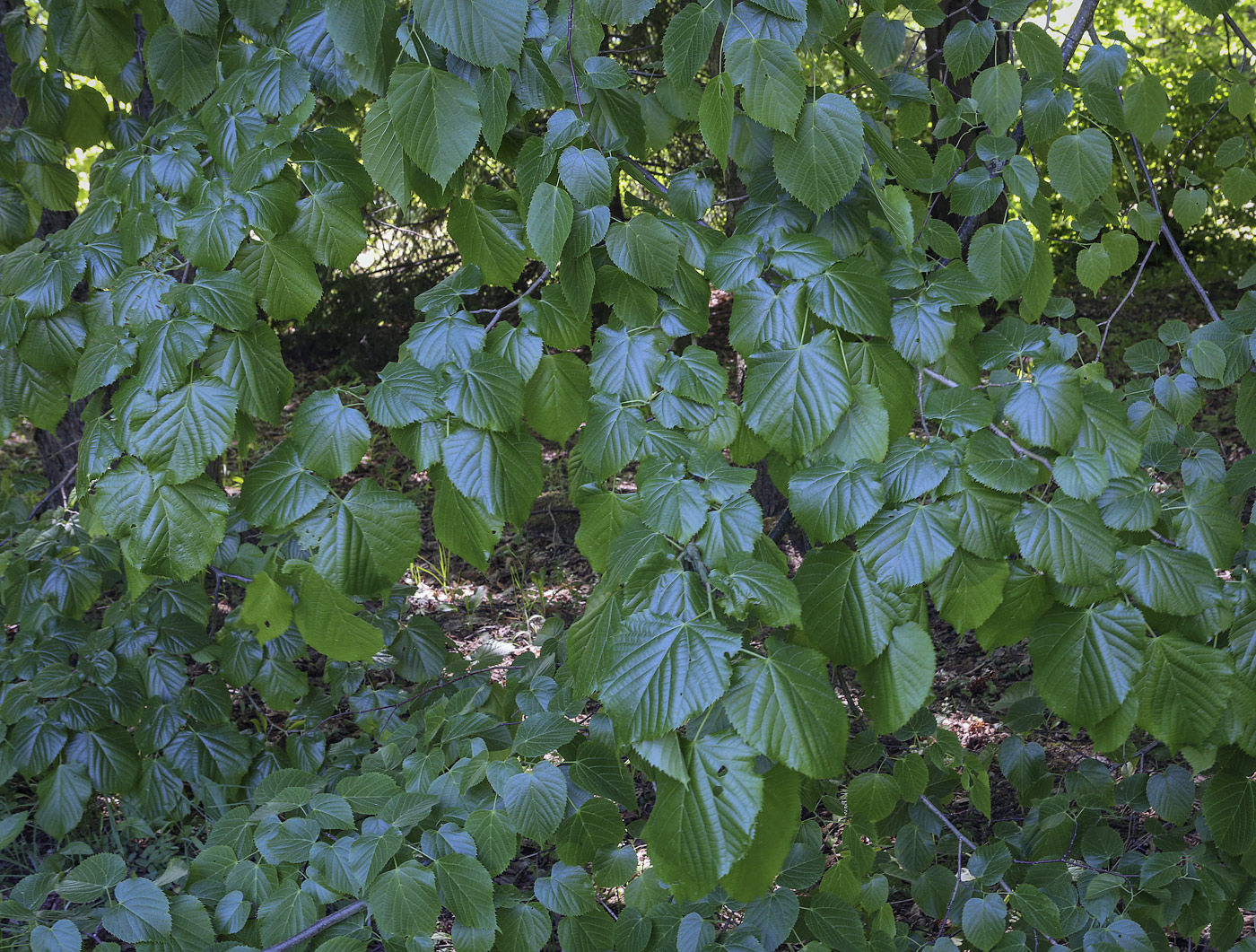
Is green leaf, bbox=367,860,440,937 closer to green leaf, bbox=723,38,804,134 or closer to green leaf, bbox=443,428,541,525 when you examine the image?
green leaf, bbox=443,428,541,525

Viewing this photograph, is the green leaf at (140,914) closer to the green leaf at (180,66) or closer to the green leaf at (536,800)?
the green leaf at (536,800)

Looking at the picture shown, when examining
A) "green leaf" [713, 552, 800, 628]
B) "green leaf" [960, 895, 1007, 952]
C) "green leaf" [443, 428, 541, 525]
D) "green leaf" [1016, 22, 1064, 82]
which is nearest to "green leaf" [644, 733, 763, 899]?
"green leaf" [713, 552, 800, 628]

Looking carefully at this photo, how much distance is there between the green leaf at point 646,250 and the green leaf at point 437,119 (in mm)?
204

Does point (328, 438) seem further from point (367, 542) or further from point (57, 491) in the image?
point (57, 491)

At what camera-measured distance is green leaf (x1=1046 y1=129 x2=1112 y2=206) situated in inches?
59.9

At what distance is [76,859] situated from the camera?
2.76 meters

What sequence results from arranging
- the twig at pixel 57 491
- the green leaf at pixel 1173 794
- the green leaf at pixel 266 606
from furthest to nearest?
the twig at pixel 57 491 < the green leaf at pixel 1173 794 < the green leaf at pixel 266 606

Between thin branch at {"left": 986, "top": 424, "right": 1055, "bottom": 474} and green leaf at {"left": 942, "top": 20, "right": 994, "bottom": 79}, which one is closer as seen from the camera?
thin branch at {"left": 986, "top": 424, "right": 1055, "bottom": 474}

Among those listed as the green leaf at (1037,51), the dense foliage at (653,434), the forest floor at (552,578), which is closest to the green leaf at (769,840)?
the dense foliage at (653,434)

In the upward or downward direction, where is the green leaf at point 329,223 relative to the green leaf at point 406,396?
upward

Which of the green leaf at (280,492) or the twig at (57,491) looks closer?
the green leaf at (280,492)

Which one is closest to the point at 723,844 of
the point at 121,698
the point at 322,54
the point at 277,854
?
the point at 277,854

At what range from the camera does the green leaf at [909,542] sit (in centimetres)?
96

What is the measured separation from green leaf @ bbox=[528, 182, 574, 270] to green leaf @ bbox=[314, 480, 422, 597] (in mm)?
343
